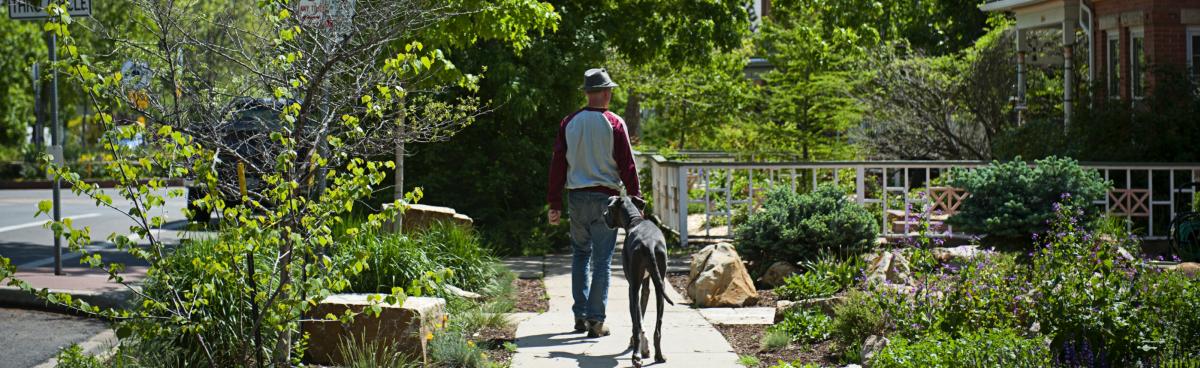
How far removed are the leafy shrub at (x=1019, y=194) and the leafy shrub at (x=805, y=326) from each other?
3.28m

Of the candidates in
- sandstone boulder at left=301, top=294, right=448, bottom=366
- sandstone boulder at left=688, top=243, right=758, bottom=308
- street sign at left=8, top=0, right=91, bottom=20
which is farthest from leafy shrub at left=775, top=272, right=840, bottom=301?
street sign at left=8, top=0, right=91, bottom=20

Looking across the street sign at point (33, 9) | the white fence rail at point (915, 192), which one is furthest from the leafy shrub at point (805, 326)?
the street sign at point (33, 9)

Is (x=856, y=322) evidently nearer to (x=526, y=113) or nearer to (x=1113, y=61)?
(x=526, y=113)

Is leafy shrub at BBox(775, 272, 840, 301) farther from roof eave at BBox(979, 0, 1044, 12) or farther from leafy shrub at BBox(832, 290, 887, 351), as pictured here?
roof eave at BBox(979, 0, 1044, 12)

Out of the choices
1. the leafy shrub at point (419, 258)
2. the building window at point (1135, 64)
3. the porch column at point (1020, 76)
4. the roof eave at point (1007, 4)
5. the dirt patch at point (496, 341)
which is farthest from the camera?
the roof eave at point (1007, 4)

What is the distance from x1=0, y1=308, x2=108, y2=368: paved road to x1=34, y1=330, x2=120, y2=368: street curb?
60 mm

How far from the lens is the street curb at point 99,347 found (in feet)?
22.6

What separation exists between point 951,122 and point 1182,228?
9907 millimetres

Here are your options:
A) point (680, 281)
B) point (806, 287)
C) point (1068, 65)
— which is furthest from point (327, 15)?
point (1068, 65)

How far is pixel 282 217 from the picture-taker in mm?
5129

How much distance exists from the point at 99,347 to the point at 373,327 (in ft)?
6.92

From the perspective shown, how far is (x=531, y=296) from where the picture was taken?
9.73 metres

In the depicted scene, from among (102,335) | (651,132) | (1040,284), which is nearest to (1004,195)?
(1040,284)

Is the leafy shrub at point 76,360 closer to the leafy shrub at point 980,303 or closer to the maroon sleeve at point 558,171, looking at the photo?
the maroon sleeve at point 558,171
